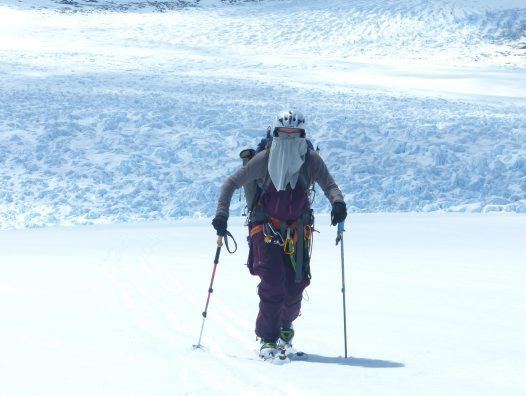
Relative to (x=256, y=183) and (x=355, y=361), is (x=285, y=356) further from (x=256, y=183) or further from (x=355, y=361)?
(x=256, y=183)

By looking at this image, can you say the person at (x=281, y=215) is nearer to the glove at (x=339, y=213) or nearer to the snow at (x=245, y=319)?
the glove at (x=339, y=213)

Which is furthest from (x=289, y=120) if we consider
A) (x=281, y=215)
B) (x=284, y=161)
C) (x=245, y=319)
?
(x=245, y=319)

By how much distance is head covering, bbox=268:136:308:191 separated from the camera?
16.1ft

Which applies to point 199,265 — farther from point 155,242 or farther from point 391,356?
Result: point 391,356

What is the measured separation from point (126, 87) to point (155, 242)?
11855 millimetres

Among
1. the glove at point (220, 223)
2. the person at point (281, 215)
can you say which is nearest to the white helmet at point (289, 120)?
the person at point (281, 215)

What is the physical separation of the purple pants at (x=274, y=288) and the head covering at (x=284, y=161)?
1.15 ft

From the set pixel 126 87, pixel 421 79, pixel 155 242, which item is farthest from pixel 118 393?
pixel 421 79

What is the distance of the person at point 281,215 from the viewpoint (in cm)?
493

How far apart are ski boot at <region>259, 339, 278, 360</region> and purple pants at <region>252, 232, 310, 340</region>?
0.27 feet

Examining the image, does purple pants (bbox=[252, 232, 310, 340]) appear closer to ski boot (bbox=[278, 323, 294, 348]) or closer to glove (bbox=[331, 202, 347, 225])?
ski boot (bbox=[278, 323, 294, 348])

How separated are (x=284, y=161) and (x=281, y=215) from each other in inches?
12.6

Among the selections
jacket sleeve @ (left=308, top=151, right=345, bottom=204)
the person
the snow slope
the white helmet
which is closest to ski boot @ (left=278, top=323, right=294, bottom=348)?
the person

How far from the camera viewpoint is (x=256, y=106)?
21.2 meters
